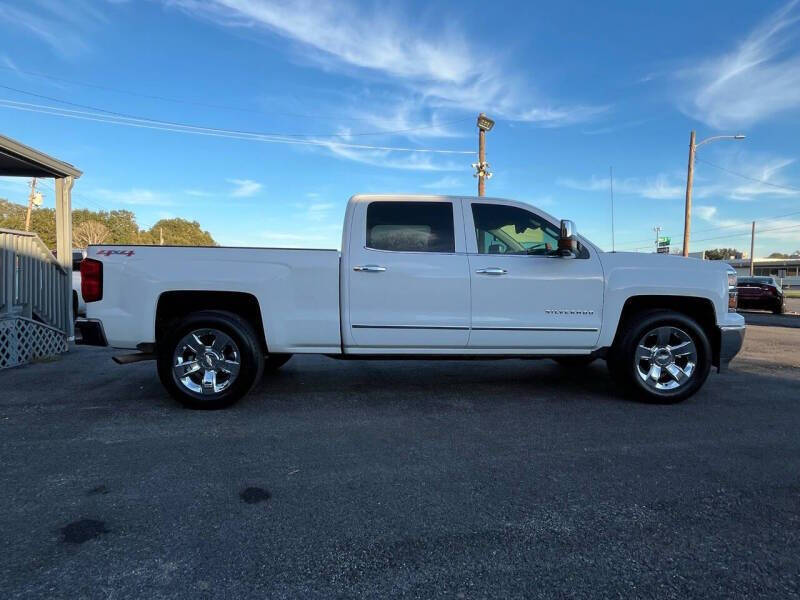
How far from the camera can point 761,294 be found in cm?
1941

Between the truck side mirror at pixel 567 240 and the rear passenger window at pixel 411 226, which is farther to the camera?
the rear passenger window at pixel 411 226

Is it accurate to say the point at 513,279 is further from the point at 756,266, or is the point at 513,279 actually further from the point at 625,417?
the point at 756,266

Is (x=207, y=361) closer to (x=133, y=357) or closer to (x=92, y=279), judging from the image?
(x=133, y=357)

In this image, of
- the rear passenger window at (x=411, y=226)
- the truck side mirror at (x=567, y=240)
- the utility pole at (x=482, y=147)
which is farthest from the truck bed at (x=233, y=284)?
the utility pole at (x=482, y=147)

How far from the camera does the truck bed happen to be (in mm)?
4391

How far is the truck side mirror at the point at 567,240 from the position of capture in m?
4.44

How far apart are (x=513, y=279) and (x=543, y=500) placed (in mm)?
2350

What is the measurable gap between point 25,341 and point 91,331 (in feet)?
12.0

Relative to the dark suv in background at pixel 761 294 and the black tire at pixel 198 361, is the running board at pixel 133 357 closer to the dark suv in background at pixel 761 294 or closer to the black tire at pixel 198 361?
the black tire at pixel 198 361

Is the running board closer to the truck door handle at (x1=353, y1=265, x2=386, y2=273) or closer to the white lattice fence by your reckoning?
the truck door handle at (x1=353, y1=265, x2=386, y2=273)

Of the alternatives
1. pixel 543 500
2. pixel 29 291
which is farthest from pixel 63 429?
pixel 29 291

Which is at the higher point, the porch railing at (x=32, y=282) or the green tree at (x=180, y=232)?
the green tree at (x=180, y=232)

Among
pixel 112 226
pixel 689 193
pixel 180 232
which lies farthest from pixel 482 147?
pixel 180 232

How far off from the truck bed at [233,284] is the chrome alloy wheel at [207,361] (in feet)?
1.14
